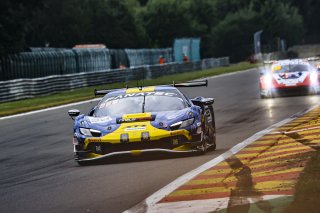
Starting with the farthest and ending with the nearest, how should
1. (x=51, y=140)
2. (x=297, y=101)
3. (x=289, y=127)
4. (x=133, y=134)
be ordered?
1. (x=297, y=101)
2. (x=51, y=140)
3. (x=289, y=127)
4. (x=133, y=134)

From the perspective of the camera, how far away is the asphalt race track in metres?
9.10

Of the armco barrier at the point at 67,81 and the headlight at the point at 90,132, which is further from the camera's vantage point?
the armco barrier at the point at 67,81

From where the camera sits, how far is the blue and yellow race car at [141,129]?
1235 cm

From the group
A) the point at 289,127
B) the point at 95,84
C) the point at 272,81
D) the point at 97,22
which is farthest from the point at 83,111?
the point at 97,22

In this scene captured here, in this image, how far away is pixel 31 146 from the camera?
55.0 ft

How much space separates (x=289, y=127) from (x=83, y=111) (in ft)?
39.8

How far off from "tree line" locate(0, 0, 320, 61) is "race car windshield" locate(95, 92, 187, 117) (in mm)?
65219

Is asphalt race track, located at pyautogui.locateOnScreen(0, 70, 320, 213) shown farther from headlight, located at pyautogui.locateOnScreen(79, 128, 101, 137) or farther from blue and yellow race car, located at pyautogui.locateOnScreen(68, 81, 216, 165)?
headlight, located at pyautogui.locateOnScreen(79, 128, 101, 137)

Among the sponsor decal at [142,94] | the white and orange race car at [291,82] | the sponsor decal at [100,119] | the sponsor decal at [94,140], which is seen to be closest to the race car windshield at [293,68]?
the white and orange race car at [291,82]

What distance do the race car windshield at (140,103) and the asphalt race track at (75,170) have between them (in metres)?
0.78

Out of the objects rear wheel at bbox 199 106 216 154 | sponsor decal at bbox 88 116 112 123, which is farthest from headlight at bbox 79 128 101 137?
rear wheel at bbox 199 106 216 154

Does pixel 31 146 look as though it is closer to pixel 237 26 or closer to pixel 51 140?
pixel 51 140

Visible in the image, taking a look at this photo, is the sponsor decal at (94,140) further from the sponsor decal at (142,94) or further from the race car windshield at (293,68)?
the race car windshield at (293,68)

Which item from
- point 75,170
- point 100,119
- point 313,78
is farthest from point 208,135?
point 313,78
